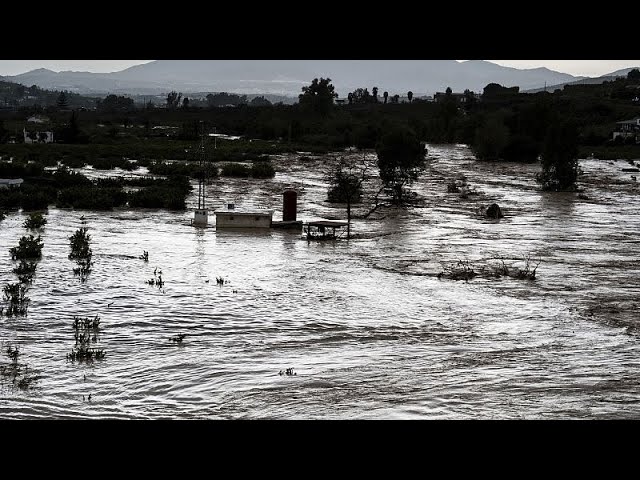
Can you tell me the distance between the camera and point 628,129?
246 ft

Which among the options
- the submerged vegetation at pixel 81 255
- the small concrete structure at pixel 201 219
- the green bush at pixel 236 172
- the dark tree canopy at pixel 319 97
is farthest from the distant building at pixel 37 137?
the dark tree canopy at pixel 319 97

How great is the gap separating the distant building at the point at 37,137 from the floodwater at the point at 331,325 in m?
35.6

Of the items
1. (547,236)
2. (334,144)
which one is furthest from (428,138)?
(547,236)

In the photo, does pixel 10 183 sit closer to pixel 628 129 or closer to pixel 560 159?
pixel 560 159

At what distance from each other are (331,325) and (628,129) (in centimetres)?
7014

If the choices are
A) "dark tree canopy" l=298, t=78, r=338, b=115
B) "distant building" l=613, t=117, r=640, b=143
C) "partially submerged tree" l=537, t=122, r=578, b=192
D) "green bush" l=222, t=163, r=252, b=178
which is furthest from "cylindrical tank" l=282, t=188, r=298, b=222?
"dark tree canopy" l=298, t=78, r=338, b=115

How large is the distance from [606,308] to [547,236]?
9102 mm

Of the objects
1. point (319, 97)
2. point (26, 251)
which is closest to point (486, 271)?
point (26, 251)

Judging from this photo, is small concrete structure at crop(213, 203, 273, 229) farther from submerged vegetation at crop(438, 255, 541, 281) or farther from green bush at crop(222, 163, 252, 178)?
green bush at crop(222, 163, 252, 178)

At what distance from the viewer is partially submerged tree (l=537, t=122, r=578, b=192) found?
34.8 m

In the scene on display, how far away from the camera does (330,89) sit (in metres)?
102

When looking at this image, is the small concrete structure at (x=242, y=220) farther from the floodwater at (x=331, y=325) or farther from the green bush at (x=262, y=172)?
the green bush at (x=262, y=172)

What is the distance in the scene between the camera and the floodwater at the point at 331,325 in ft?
28.7
